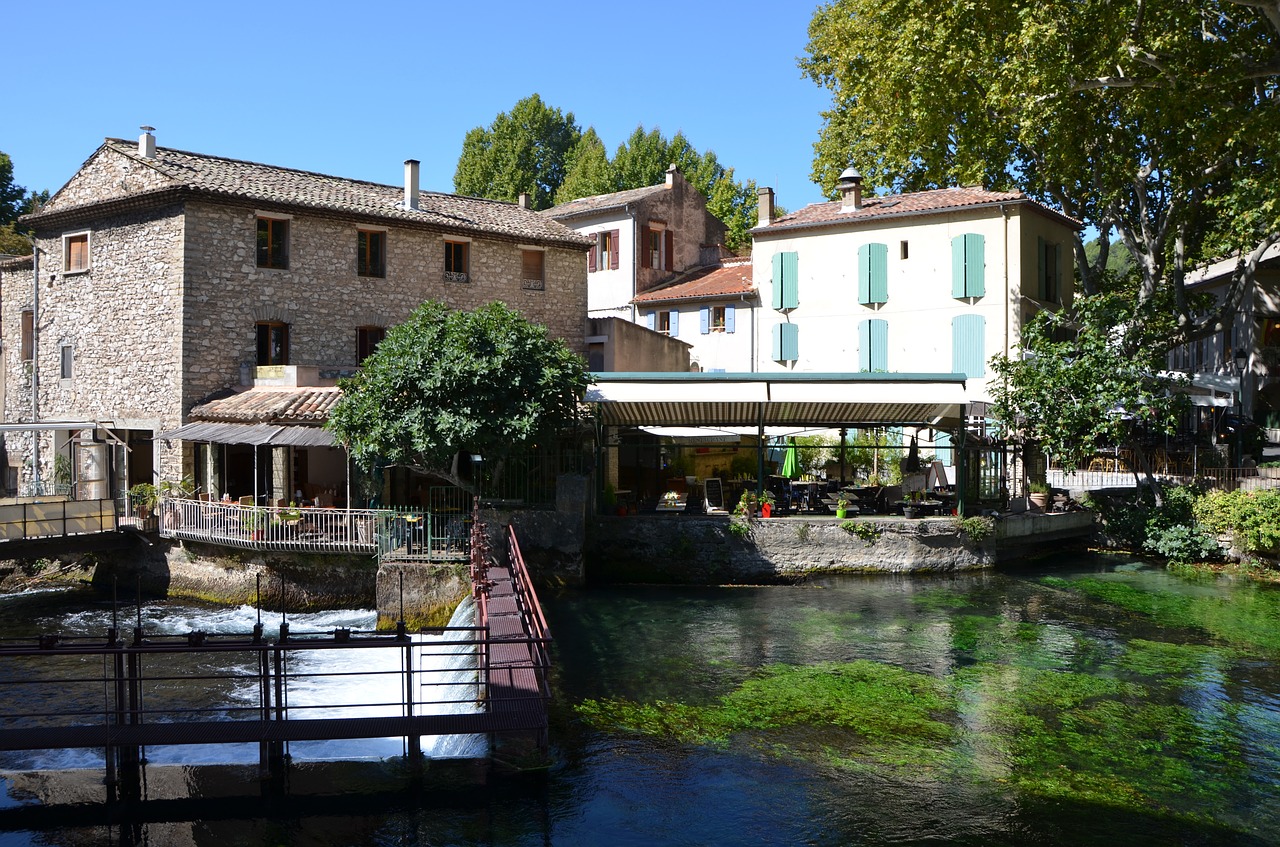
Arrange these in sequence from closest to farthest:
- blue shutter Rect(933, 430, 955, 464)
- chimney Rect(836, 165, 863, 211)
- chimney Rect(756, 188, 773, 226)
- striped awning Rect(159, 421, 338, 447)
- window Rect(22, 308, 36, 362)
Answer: striped awning Rect(159, 421, 338, 447) < window Rect(22, 308, 36, 362) < blue shutter Rect(933, 430, 955, 464) < chimney Rect(836, 165, 863, 211) < chimney Rect(756, 188, 773, 226)

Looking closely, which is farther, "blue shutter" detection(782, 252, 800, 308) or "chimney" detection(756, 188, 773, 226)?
"chimney" detection(756, 188, 773, 226)

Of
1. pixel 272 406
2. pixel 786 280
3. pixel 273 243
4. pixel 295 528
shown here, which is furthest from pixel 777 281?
pixel 295 528

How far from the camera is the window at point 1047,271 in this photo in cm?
3062

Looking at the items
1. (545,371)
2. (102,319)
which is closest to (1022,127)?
(545,371)

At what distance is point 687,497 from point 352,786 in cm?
1514

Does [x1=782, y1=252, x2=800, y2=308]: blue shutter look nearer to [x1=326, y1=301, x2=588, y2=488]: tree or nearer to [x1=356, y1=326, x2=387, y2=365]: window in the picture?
[x1=356, y1=326, x2=387, y2=365]: window

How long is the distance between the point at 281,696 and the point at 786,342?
24.5 meters

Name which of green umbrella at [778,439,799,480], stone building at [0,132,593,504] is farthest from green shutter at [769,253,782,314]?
stone building at [0,132,593,504]

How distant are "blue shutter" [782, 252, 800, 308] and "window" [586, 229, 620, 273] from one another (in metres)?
7.40

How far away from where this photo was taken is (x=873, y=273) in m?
31.7

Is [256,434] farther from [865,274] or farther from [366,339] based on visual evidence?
[865,274]

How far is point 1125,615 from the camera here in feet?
61.5

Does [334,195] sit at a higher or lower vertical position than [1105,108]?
lower

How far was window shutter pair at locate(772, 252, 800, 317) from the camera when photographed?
3319cm
